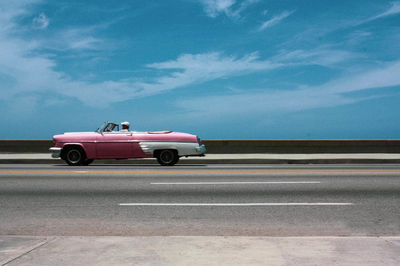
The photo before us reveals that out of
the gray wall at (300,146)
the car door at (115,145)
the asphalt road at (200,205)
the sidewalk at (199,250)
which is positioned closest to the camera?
the sidewalk at (199,250)

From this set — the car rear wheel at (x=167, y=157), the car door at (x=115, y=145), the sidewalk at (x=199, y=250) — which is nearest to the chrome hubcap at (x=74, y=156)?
the car door at (x=115, y=145)

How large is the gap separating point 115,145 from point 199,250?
37.4 feet

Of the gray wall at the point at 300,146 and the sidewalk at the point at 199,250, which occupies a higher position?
the gray wall at the point at 300,146

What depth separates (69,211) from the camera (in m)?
7.23

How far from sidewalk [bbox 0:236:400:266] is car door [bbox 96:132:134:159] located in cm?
1031

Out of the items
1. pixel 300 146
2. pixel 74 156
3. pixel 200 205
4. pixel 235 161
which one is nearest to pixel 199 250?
pixel 200 205

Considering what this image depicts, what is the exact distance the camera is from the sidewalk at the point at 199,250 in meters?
4.19

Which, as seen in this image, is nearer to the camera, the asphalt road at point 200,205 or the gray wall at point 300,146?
the asphalt road at point 200,205

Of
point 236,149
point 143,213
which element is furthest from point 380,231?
point 236,149

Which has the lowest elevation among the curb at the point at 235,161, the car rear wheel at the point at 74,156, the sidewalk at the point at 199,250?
the sidewalk at the point at 199,250

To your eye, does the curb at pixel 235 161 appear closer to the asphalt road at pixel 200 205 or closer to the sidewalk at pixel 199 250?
the asphalt road at pixel 200 205

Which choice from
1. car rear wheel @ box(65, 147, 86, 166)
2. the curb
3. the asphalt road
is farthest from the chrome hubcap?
the asphalt road

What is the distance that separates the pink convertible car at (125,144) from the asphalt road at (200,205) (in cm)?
339

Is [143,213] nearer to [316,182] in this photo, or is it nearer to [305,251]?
[305,251]
